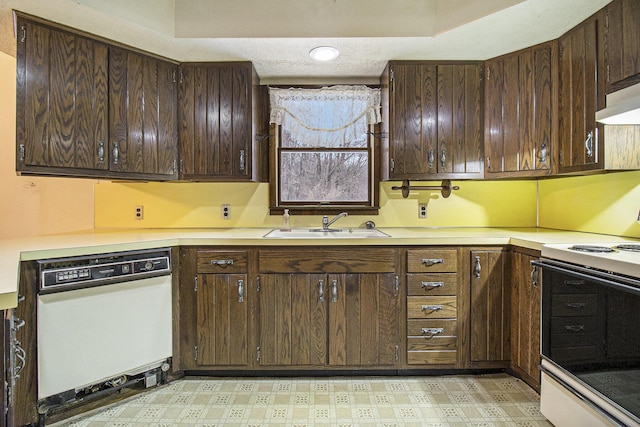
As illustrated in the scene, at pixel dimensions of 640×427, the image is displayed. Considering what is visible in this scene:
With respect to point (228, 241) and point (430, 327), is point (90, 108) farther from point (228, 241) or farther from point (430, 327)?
point (430, 327)

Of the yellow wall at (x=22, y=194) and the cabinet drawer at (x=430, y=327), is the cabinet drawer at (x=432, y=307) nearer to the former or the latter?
the cabinet drawer at (x=430, y=327)

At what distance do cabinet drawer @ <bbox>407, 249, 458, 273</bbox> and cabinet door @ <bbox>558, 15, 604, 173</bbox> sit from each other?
0.86 m

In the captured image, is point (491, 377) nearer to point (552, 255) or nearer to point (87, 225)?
point (552, 255)

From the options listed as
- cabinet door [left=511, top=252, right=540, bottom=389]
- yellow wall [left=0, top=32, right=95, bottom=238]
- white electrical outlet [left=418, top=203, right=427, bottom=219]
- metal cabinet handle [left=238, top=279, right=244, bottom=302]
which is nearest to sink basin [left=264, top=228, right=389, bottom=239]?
metal cabinet handle [left=238, top=279, right=244, bottom=302]

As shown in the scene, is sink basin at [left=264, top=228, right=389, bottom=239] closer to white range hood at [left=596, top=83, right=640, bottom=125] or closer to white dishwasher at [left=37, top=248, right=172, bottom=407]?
white dishwasher at [left=37, top=248, right=172, bottom=407]

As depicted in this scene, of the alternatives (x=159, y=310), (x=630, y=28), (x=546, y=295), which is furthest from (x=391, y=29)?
(x=159, y=310)

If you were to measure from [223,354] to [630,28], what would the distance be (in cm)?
277

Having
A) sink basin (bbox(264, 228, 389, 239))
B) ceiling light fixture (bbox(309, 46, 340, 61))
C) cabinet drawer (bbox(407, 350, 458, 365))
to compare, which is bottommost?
cabinet drawer (bbox(407, 350, 458, 365))

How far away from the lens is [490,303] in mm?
2117

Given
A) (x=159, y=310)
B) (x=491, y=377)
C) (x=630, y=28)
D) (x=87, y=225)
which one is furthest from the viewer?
(x=87, y=225)

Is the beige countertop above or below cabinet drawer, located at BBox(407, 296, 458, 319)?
above

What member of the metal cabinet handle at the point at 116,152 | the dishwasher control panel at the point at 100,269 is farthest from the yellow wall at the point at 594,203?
the metal cabinet handle at the point at 116,152

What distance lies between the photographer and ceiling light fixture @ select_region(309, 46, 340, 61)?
2.18 m

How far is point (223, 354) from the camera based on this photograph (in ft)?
6.96
